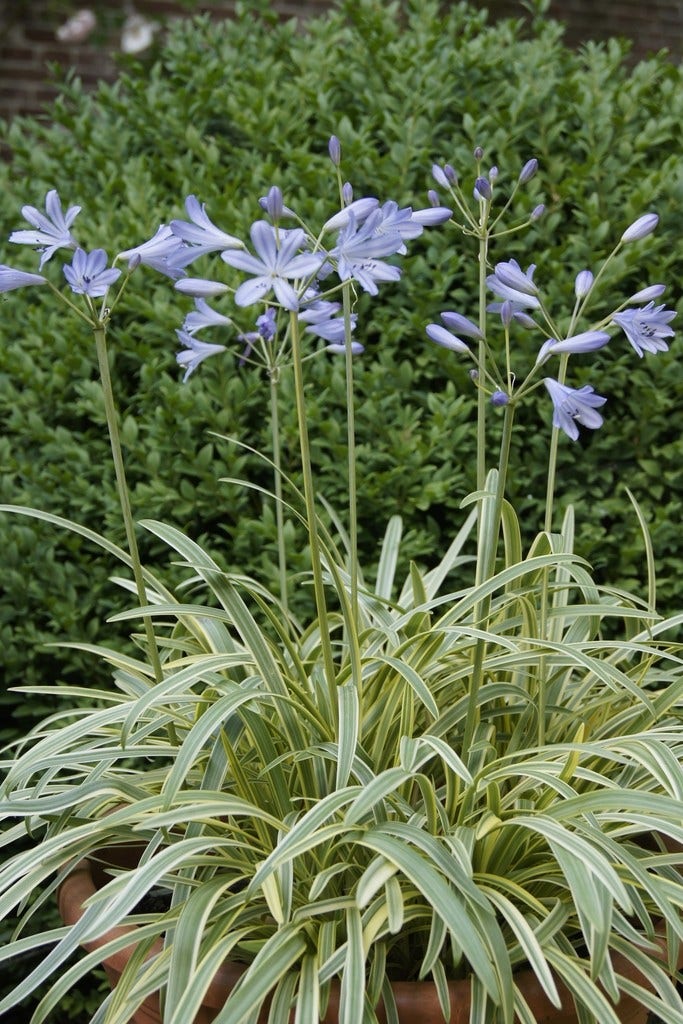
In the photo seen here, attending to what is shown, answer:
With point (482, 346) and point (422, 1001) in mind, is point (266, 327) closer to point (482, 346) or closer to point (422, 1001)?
point (482, 346)

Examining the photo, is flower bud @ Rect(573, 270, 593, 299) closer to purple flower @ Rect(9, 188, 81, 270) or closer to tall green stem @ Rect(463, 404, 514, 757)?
tall green stem @ Rect(463, 404, 514, 757)

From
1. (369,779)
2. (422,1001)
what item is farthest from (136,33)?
(422,1001)

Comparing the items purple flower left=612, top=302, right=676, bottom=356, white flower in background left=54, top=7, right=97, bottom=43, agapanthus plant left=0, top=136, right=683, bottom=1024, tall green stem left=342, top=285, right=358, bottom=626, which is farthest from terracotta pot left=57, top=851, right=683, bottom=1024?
white flower in background left=54, top=7, right=97, bottom=43

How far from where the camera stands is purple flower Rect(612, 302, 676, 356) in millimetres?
1388

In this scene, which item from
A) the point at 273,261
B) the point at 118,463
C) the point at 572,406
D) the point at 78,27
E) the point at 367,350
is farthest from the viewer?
the point at 78,27

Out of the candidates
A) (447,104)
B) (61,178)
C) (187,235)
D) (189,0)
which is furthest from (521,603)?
(189,0)

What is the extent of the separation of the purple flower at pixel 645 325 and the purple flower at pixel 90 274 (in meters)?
0.64

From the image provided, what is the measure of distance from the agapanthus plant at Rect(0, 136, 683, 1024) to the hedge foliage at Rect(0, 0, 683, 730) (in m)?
0.50

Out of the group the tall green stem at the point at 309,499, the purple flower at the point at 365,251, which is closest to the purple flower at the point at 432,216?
the purple flower at the point at 365,251

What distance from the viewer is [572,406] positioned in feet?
4.22

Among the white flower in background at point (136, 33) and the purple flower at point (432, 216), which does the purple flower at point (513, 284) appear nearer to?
the purple flower at point (432, 216)

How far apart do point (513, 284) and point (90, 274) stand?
520mm

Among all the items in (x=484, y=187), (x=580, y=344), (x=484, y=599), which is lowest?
(x=484, y=599)

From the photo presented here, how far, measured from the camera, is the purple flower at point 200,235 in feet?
4.04
